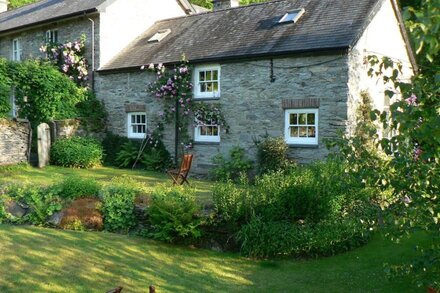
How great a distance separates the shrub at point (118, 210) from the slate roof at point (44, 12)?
11758mm

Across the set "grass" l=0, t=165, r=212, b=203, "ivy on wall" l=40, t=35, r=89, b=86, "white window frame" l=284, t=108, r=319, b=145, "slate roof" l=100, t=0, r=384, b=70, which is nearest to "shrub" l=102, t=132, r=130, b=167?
"grass" l=0, t=165, r=212, b=203

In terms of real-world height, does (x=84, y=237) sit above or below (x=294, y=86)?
below

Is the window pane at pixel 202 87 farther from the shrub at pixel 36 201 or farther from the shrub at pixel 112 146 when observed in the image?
the shrub at pixel 36 201

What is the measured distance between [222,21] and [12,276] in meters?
14.0

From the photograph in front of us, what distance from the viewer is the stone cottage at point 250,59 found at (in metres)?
13.7

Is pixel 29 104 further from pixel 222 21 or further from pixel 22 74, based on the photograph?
pixel 222 21

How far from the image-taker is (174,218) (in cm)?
871

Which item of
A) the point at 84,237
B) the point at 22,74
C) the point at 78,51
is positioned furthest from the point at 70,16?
the point at 84,237

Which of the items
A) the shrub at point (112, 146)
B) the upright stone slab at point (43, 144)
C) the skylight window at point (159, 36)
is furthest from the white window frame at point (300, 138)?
the upright stone slab at point (43, 144)

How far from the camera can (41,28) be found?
22297 mm

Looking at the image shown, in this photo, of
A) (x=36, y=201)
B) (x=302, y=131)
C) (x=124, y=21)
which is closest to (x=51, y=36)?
(x=124, y=21)

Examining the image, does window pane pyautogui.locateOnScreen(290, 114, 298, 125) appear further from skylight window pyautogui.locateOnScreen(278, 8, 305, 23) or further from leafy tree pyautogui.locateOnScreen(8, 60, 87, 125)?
leafy tree pyautogui.locateOnScreen(8, 60, 87, 125)

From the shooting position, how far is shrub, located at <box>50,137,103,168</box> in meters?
17.1

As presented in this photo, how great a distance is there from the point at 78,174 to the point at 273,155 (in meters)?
6.35
